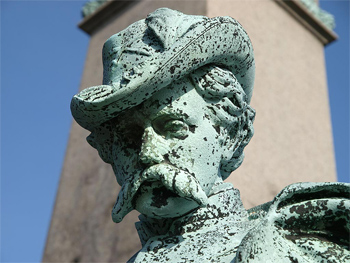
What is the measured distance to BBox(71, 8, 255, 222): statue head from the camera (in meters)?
1.44

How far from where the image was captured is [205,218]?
58.8 inches

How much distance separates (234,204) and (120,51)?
38cm

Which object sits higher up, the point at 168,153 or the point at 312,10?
the point at 168,153

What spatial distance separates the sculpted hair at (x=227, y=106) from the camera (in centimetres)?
152

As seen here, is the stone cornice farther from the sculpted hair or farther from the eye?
the eye

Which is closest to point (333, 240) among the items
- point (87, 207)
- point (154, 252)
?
point (154, 252)

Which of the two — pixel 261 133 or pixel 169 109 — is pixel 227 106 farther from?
pixel 261 133

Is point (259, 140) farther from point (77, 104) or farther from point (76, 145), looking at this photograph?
point (77, 104)

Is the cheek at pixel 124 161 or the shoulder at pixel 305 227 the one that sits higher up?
the cheek at pixel 124 161

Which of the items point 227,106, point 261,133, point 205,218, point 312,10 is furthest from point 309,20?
point 205,218

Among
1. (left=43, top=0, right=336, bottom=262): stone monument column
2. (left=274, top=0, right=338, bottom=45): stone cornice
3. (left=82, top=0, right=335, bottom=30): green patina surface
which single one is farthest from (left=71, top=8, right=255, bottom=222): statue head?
(left=82, top=0, right=335, bottom=30): green patina surface

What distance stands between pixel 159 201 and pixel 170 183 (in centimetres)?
6

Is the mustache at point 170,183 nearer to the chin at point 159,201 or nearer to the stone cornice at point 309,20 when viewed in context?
the chin at point 159,201

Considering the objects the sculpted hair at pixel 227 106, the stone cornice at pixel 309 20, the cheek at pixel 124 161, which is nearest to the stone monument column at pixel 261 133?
the stone cornice at pixel 309 20
